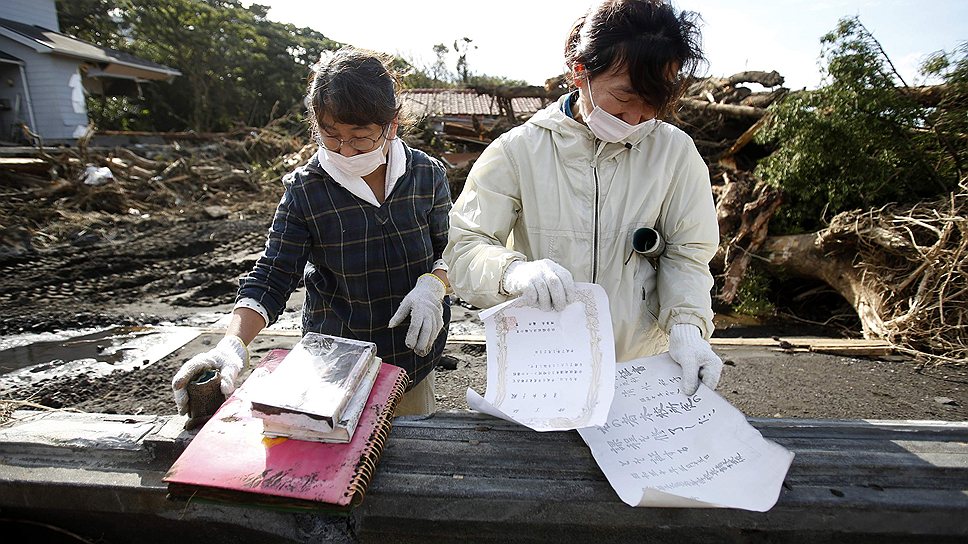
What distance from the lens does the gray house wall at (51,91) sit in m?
14.7

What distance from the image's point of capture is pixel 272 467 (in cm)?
106

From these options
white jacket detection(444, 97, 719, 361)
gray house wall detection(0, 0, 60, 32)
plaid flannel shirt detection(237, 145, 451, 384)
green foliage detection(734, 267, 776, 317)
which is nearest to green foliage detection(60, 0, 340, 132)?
gray house wall detection(0, 0, 60, 32)

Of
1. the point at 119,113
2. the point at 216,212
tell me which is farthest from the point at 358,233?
the point at 119,113

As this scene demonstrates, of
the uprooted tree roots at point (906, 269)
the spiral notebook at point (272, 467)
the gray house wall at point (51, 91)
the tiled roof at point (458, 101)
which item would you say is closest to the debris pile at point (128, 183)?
the tiled roof at point (458, 101)

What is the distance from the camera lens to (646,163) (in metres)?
1.43

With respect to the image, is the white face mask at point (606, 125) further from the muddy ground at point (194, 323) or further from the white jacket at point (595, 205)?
the muddy ground at point (194, 323)

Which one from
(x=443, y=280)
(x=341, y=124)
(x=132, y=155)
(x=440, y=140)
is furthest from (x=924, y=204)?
(x=132, y=155)

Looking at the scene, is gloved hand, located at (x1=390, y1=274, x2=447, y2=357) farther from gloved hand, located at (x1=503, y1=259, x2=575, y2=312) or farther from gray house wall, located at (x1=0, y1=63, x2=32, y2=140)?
gray house wall, located at (x1=0, y1=63, x2=32, y2=140)

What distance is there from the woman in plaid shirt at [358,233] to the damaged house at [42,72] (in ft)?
53.7

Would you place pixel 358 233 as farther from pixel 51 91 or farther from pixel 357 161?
pixel 51 91

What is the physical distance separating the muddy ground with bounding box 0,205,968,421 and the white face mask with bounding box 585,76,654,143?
1.94 meters

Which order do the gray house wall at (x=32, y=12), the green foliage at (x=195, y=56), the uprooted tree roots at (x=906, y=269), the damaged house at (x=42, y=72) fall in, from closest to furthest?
the uprooted tree roots at (x=906, y=269) < the damaged house at (x=42, y=72) < the gray house wall at (x=32, y=12) < the green foliage at (x=195, y=56)

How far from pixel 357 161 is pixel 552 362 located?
89 cm

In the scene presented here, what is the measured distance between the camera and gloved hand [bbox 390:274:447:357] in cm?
160
